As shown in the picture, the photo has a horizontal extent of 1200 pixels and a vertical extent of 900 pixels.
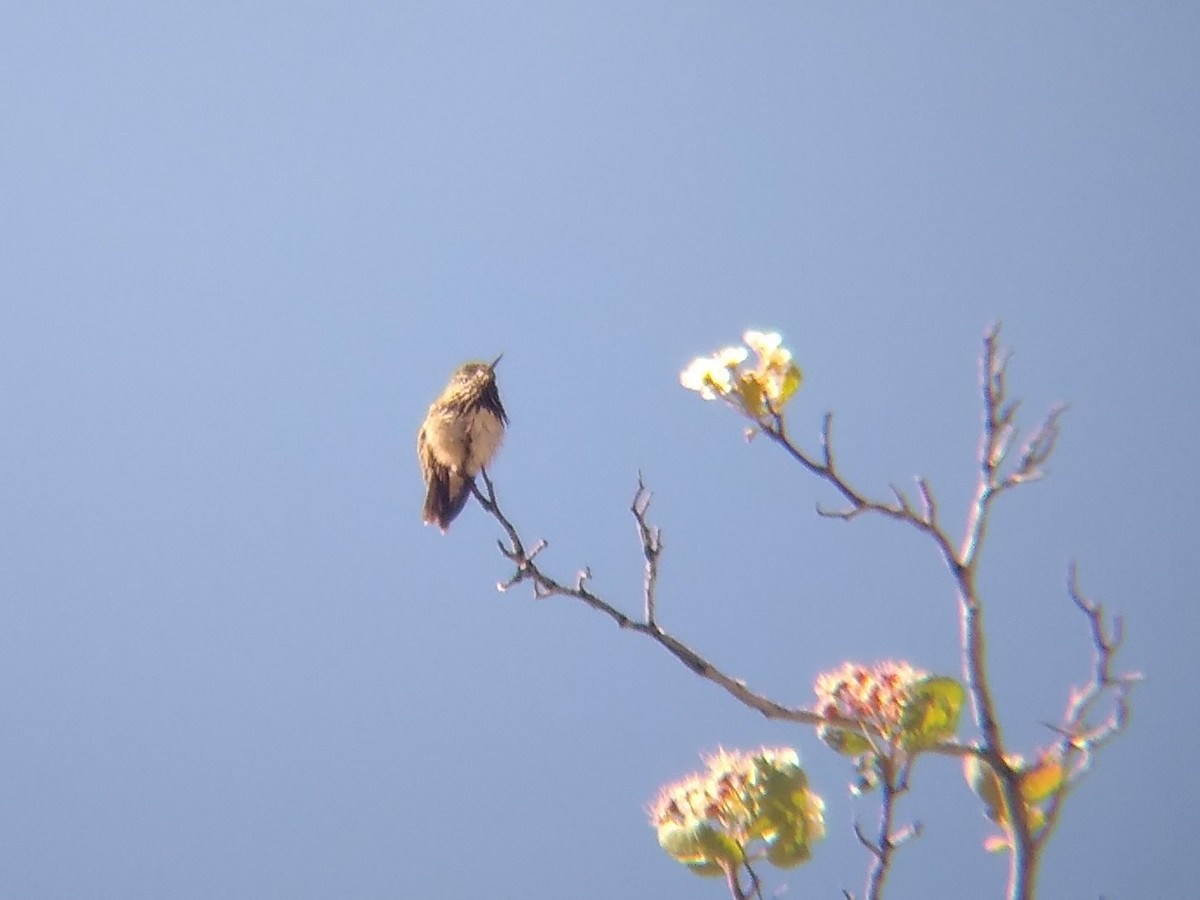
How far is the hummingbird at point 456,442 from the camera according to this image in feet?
14.5

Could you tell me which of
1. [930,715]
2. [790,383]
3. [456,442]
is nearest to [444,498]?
[456,442]

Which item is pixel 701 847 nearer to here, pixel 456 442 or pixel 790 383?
pixel 790 383

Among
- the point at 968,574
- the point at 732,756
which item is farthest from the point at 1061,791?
the point at 732,756

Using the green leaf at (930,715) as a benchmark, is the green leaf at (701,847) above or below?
below

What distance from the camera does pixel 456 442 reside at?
14.5 feet

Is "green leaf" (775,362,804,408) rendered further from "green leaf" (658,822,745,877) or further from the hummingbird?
the hummingbird

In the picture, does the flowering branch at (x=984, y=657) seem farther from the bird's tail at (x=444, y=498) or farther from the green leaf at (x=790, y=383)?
the bird's tail at (x=444, y=498)

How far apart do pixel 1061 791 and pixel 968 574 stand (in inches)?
21.7

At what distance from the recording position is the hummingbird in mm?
4418

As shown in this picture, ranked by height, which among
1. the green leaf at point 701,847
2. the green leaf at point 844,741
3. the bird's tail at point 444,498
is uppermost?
the bird's tail at point 444,498

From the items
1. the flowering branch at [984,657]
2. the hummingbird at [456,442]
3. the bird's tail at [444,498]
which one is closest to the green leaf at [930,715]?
the flowering branch at [984,657]

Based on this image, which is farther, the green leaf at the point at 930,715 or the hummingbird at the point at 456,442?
the hummingbird at the point at 456,442

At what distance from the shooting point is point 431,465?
454 centimetres

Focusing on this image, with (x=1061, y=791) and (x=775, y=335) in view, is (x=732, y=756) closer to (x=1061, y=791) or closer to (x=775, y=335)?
(x=1061, y=791)
